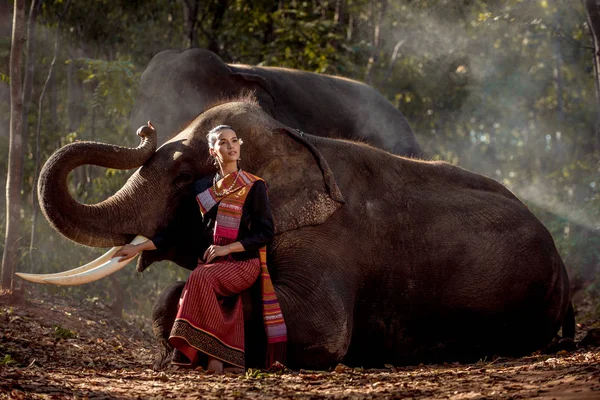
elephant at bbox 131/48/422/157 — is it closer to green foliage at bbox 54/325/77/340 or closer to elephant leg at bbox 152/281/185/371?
green foliage at bbox 54/325/77/340

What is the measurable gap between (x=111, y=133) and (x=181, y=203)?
661 centimetres

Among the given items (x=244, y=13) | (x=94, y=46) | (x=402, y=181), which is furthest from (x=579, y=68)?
(x=402, y=181)

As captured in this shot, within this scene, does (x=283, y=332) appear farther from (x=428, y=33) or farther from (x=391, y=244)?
(x=428, y=33)

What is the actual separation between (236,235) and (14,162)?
2.77 meters

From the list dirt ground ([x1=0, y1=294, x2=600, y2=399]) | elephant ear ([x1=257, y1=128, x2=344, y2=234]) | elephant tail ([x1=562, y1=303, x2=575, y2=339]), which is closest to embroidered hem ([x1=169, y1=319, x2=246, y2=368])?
dirt ground ([x1=0, y1=294, x2=600, y2=399])

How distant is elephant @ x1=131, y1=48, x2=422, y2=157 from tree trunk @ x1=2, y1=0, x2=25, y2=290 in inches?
89.2

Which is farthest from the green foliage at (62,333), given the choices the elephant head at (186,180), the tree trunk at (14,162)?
the elephant head at (186,180)

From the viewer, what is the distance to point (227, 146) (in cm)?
589

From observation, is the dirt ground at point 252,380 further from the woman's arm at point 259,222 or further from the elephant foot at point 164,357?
the woman's arm at point 259,222

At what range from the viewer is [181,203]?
21.3ft

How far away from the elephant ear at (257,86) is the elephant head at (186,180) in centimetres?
353

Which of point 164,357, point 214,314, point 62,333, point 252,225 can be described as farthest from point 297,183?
point 62,333

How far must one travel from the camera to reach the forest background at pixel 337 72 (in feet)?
36.9

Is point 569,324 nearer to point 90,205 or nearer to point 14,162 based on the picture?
point 90,205
